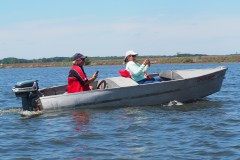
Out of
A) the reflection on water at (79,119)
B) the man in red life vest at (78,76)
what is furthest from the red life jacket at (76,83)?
the reflection on water at (79,119)

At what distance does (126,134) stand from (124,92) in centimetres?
Answer: 412

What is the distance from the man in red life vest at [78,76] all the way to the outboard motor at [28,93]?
1041 millimetres

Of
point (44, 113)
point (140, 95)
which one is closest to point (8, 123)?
point (44, 113)

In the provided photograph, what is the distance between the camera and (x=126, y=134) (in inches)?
417

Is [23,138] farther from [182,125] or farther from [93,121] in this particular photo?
[182,125]

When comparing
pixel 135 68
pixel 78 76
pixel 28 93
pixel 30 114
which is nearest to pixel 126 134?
pixel 78 76

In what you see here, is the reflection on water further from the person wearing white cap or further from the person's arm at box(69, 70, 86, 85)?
the person wearing white cap

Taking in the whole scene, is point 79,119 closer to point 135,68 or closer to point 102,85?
point 102,85

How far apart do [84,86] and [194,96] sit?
3747 mm

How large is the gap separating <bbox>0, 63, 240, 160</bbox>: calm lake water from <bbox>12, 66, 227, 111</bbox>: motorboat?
0.27 metres

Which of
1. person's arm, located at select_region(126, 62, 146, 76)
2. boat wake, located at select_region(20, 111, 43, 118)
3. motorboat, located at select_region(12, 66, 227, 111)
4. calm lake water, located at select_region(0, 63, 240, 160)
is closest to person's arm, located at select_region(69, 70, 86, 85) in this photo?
motorboat, located at select_region(12, 66, 227, 111)

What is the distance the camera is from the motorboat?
1391cm

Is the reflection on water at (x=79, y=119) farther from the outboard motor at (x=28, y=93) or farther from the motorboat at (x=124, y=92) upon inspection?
the outboard motor at (x=28, y=93)

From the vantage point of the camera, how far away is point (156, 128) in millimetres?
11148
